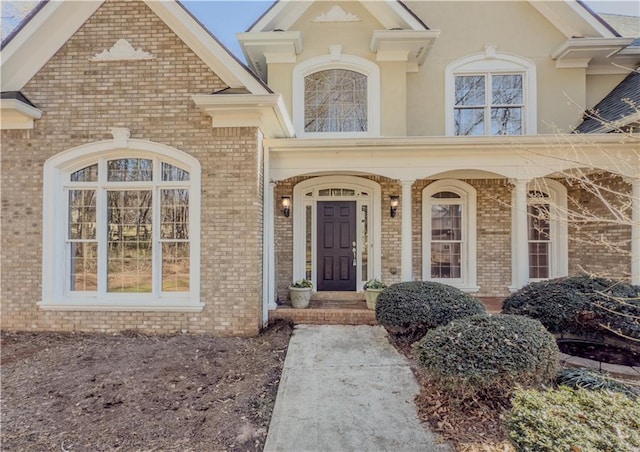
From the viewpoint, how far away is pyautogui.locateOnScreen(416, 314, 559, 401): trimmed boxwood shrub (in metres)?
3.12

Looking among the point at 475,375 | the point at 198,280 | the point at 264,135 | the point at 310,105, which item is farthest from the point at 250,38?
the point at 475,375

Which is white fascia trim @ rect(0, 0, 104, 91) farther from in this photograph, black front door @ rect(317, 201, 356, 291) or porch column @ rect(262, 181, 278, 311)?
black front door @ rect(317, 201, 356, 291)

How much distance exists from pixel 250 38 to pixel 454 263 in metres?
6.91

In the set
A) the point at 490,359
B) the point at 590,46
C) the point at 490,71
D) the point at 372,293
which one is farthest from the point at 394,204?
the point at 590,46

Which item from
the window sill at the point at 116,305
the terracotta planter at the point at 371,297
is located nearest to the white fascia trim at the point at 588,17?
the terracotta planter at the point at 371,297

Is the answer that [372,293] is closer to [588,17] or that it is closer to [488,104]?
[488,104]

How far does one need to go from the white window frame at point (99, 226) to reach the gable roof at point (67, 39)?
4.92 ft

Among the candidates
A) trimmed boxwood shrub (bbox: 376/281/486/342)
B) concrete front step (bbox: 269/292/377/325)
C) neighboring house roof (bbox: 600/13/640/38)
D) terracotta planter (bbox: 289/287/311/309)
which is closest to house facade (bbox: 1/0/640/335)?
concrete front step (bbox: 269/292/377/325)

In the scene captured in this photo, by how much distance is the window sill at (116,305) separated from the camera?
18.2 feet

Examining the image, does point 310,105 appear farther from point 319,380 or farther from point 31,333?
point 31,333

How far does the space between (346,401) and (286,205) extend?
4.72 metres

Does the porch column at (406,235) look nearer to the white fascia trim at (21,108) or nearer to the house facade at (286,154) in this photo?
the house facade at (286,154)

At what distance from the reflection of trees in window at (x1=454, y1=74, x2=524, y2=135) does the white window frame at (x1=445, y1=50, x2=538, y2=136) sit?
2.6 inches

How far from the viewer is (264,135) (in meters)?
6.35
